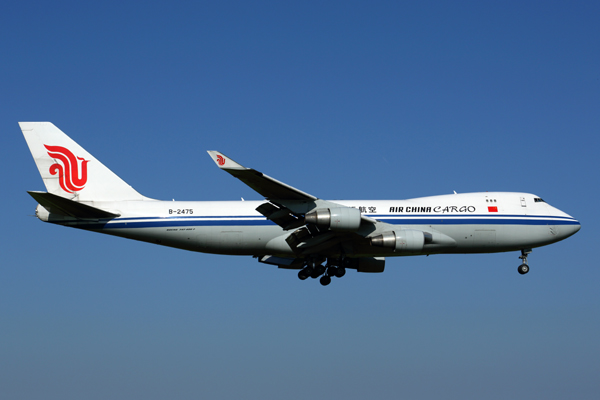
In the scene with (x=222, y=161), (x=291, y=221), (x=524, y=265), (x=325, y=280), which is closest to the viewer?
(x=222, y=161)

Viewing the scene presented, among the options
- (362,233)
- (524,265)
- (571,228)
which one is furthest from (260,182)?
(571,228)

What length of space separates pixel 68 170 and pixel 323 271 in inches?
644

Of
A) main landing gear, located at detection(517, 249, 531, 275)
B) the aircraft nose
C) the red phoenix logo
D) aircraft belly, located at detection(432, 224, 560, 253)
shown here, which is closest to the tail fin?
the red phoenix logo

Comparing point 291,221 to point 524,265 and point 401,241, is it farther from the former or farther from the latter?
point 524,265

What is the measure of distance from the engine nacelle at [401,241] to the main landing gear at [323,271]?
12.3 feet

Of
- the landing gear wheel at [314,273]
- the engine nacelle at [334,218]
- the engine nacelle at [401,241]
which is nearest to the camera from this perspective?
the engine nacelle at [334,218]

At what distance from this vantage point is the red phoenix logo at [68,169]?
1506 inches

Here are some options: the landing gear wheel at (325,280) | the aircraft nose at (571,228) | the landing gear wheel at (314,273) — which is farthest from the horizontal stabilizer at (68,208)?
the aircraft nose at (571,228)

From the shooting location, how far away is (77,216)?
115ft

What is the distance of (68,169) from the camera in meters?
38.4

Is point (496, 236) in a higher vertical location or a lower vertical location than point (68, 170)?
lower

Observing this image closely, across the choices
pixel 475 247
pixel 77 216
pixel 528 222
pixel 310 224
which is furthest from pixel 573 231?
pixel 77 216

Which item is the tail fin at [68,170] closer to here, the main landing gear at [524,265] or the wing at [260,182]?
the wing at [260,182]

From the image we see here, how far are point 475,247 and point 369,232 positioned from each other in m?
6.92
